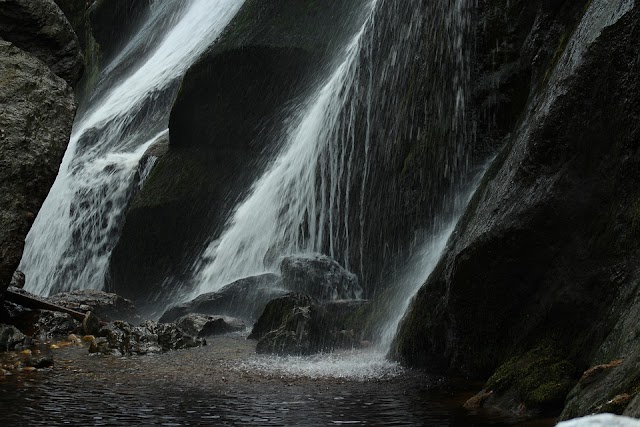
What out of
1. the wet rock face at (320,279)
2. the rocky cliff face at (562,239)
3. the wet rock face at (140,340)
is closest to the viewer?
A: the rocky cliff face at (562,239)

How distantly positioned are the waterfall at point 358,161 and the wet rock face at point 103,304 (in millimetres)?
1620

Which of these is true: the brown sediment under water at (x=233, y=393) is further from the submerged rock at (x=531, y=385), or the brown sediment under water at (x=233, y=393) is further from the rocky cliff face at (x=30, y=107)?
the rocky cliff face at (x=30, y=107)

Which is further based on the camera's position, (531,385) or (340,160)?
(340,160)

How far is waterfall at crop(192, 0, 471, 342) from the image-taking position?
13.2 metres

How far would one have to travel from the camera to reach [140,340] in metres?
11.9

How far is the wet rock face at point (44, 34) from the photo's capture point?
12758mm

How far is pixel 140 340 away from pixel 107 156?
1248cm

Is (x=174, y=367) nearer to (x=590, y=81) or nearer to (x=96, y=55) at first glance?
(x=590, y=81)

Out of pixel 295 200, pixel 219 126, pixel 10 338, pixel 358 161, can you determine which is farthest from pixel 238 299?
pixel 219 126

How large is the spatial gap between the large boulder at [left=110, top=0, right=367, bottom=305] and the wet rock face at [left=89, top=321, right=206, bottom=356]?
7.06 meters

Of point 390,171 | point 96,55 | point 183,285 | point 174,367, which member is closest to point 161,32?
point 96,55

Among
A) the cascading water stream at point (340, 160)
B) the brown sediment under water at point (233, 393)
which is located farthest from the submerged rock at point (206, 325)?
the brown sediment under water at point (233, 393)

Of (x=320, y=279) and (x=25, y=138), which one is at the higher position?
(x=25, y=138)

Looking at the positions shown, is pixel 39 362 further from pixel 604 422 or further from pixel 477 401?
pixel 604 422
